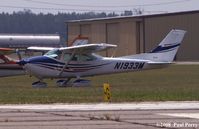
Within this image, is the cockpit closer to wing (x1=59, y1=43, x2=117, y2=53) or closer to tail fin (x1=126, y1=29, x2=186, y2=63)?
wing (x1=59, y1=43, x2=117, y2=53)

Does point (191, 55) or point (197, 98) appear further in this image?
point (191, 55)

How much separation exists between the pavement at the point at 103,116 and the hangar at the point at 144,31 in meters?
63.3

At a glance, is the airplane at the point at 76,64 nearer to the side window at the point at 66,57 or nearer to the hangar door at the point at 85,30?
the side window at the point at 66,57

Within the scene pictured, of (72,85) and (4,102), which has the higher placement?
(4,102)

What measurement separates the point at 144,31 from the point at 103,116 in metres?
78.7

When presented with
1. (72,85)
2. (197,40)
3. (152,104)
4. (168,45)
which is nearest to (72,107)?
(152,104)

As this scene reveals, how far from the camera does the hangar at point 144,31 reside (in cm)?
8950

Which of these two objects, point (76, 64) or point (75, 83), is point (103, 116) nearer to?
point (75, 83)

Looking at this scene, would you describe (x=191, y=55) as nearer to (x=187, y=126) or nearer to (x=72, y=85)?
(x=72, y=85)

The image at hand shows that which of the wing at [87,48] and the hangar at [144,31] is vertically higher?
the wing at [87,48]

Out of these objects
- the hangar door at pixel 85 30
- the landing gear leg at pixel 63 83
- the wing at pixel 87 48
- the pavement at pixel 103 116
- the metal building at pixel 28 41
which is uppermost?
the pavement at pixel 103 116

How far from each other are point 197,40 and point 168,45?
5077cm

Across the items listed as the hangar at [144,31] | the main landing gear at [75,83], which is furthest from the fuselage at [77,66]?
the hangar at [144,31]

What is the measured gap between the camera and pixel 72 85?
1387 inches
